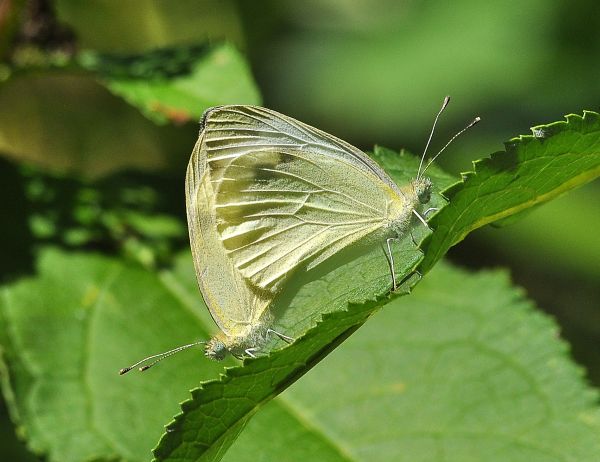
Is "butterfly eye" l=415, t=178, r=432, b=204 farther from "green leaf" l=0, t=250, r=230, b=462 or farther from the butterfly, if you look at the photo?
"green leaf" l=0, t=250, r=230, b=462

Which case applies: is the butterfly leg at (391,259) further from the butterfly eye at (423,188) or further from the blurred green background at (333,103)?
the blurred green background at (333,103)

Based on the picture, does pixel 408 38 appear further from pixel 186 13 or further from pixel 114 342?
pixel 114 342

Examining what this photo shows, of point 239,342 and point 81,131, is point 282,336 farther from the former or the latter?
point 81,131

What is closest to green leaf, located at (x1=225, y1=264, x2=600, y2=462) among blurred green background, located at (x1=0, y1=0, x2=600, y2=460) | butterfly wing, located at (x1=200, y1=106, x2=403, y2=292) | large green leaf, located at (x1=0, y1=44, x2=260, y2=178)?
butterfly wing, located at (x1=200, y1=106, x2=403, y2=292)

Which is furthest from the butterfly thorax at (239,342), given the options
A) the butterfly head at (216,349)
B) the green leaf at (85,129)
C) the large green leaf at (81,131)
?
the green leaf at (85,129)

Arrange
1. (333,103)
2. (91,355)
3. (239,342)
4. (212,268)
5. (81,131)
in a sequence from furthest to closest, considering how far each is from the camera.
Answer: (333,103) → (81,131) → (91,355) → (212,268) → (239,342)

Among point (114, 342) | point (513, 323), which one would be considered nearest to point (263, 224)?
point (114, 342)

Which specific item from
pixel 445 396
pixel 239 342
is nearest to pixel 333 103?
pixel 445 396
